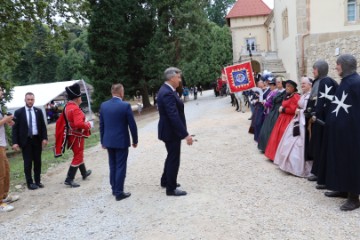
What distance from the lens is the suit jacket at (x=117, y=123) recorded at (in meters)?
5.59

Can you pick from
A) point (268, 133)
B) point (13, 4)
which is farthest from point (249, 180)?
point (13, 4)

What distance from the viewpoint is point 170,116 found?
17.2ft

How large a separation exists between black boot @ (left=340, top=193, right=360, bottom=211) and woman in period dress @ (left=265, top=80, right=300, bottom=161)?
2.36 meters

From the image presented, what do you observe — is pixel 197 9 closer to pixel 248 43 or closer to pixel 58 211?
pixel 248 43

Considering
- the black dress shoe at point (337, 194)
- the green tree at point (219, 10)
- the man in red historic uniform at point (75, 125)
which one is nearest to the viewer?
the black dress shoe at point (337, 194)

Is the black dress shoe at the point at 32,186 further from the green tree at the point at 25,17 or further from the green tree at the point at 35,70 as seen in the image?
the green tree at the point at 35,70

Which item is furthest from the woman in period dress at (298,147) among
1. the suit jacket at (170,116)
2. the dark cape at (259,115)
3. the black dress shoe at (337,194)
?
the dark cape at (259,115)

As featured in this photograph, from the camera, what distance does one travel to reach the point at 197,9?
29.9 meters

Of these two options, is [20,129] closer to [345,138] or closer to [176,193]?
[176,193]

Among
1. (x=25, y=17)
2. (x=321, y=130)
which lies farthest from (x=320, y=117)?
(x=25, y=17)

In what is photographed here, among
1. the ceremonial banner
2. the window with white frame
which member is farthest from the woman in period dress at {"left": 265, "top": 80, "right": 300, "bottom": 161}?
the window with white frame

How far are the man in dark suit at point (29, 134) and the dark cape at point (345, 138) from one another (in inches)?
206

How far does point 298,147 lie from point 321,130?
77 cm

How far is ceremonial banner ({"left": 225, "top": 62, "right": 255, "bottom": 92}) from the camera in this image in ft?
44.0
